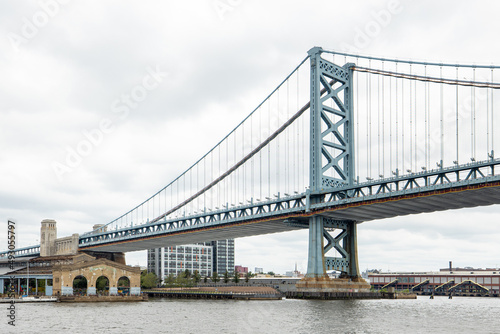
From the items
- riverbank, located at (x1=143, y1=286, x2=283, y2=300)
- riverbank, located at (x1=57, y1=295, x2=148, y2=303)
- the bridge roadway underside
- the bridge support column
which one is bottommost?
riverbank, located at (x1=143, y1=286, x2=283, y2=300)

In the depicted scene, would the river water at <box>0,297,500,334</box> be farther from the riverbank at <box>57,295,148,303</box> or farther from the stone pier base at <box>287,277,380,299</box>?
the riverbank at <box>57,295,148,303</box>

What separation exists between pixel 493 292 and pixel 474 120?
459ft

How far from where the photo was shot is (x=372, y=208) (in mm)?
91500

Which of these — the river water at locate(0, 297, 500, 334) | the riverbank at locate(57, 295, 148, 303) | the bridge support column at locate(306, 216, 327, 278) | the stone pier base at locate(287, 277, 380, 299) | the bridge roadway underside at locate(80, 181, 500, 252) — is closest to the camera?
the river water at locate(0, 297, 500, 334)

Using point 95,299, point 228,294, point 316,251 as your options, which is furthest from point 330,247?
point 95,299

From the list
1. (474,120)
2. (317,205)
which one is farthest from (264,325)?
(317,205)

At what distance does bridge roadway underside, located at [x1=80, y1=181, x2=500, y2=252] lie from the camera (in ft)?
262

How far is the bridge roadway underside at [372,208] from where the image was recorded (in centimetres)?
7988

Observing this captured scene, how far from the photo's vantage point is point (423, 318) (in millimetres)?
63875

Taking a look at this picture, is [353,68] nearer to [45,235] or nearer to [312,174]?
[312,174]

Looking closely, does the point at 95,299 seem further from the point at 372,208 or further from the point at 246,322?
the point at 246,322

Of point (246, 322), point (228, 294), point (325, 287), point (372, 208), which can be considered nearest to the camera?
point (246, 322)

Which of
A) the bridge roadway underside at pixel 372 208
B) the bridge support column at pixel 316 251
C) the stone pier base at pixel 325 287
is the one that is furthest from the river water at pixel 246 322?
the bridge support column at pixel 316 251

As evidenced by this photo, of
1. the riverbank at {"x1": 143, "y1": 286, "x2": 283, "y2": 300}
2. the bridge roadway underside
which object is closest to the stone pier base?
the bridge roadway underside
